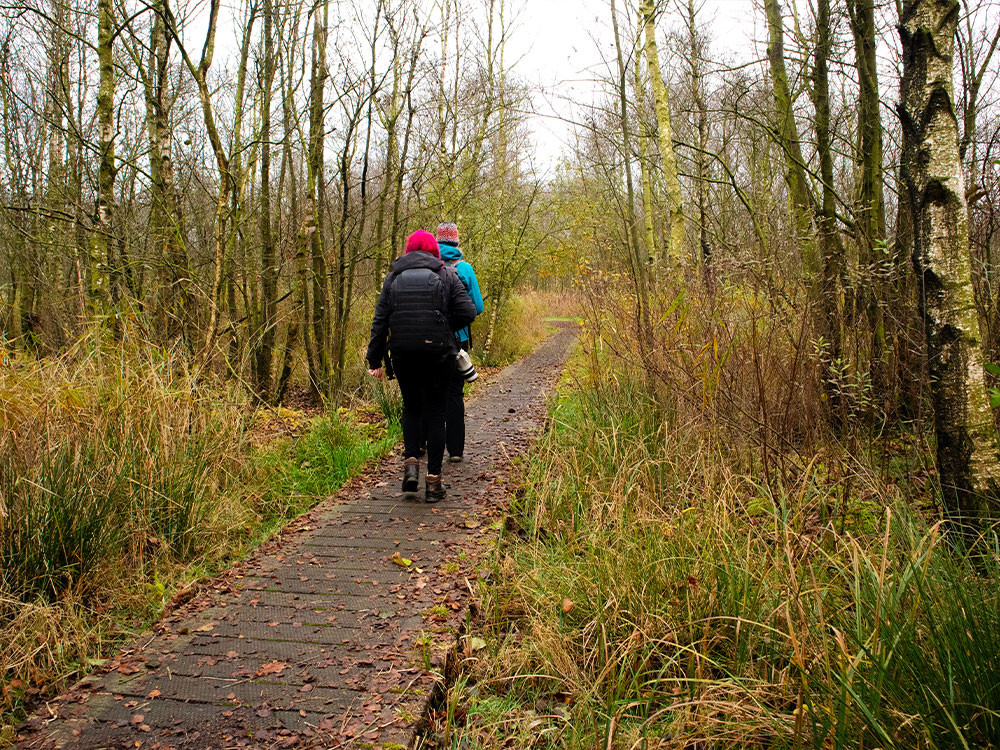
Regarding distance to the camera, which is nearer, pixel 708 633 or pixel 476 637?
pixel 708 633

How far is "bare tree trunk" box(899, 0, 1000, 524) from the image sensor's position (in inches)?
137

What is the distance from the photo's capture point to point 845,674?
7.58ft

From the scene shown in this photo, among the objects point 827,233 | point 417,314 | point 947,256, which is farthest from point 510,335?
point 947,256

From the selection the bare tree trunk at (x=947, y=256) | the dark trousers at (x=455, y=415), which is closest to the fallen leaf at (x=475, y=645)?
the dark trousers at (x=455, y=415)

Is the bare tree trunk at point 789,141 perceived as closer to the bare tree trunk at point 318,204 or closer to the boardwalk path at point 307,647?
the boardwalk path at point 307,647

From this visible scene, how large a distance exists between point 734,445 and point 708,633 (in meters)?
1.77

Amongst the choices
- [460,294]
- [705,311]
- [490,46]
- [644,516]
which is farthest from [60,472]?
[490,46]

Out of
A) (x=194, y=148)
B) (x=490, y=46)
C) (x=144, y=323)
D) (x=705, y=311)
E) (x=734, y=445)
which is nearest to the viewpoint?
(x=734, y=445)

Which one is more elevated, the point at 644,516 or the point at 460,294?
the point at 460,294

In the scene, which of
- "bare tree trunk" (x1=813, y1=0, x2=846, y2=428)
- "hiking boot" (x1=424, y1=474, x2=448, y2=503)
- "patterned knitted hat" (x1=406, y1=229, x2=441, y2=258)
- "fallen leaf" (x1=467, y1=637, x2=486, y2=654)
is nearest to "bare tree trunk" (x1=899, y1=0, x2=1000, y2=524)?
"bare tree trunk" (x1=813, y1=0, x2=846, y2=428)

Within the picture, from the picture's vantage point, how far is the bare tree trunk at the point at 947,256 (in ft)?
11.4

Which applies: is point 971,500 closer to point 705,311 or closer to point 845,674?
point 845,674

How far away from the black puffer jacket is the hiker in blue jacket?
0.30 m

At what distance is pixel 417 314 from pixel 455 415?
3.95 ft
